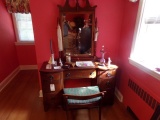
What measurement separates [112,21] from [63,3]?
86 centimetres

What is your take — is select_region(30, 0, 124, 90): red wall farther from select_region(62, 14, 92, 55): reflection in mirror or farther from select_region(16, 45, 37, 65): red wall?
select_region(16, 45, 37, 65): red wall

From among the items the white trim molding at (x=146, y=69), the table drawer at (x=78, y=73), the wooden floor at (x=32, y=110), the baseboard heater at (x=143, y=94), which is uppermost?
the white trim molding at (x=146, y=69)

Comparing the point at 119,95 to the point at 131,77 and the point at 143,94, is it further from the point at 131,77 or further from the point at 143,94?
the point at 143,94

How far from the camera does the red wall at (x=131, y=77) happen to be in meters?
1.59

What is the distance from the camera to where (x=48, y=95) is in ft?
6.49

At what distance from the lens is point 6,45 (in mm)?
2994

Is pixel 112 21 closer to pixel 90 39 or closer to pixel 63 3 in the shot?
pixel 90 39

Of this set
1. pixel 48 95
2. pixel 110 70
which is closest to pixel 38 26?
pixel 48 95

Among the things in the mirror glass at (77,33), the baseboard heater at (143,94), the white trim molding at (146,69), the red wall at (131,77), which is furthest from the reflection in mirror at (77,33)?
the baseboard heater at (143,94)

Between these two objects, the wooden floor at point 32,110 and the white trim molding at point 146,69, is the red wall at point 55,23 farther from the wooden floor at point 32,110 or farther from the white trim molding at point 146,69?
the wooden floor at point 32,110

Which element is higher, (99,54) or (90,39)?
(90,39)

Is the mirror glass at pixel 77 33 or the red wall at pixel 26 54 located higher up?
the mirror glass at pixel 77 33

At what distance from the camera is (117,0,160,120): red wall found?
1.59 metres

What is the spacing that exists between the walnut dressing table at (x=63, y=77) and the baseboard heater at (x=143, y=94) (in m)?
Result: 0.29
